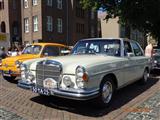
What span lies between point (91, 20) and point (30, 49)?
3476cm

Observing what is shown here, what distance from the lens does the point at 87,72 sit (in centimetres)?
664

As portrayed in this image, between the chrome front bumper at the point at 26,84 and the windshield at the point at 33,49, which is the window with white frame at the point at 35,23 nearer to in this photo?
the windshield at the point at 33,49

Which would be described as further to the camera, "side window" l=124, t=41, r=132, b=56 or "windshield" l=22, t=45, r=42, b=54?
"windshield" l=22, t=45, r=42, b=54

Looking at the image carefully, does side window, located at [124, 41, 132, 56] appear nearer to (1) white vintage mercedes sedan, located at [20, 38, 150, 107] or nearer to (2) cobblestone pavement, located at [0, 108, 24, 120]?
(1) white vintage mercedes sedan, located at [20, 38, 150, 107]

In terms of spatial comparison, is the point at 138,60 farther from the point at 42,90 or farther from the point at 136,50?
the point at 42,90

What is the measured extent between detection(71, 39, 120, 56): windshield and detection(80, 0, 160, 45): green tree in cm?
1603

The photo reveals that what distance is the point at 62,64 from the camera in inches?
272

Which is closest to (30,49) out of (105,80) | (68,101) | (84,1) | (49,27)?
(68,101)

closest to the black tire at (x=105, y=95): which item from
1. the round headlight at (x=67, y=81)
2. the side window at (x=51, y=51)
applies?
the round headlight at (x=67, y=81)

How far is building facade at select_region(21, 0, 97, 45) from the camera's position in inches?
1406

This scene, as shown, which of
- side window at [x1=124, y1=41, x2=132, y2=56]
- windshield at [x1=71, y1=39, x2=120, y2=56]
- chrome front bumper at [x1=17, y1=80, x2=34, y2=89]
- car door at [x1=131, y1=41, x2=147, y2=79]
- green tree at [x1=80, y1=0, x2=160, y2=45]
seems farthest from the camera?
green tree at [x1=80, y1=0, x2=160, y2=45]

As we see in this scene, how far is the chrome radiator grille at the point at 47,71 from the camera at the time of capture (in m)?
6.91

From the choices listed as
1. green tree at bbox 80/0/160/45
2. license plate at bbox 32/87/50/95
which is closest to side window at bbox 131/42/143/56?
license plate at bbox 32/87/50/95

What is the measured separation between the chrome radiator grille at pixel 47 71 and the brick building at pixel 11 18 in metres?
31.1
